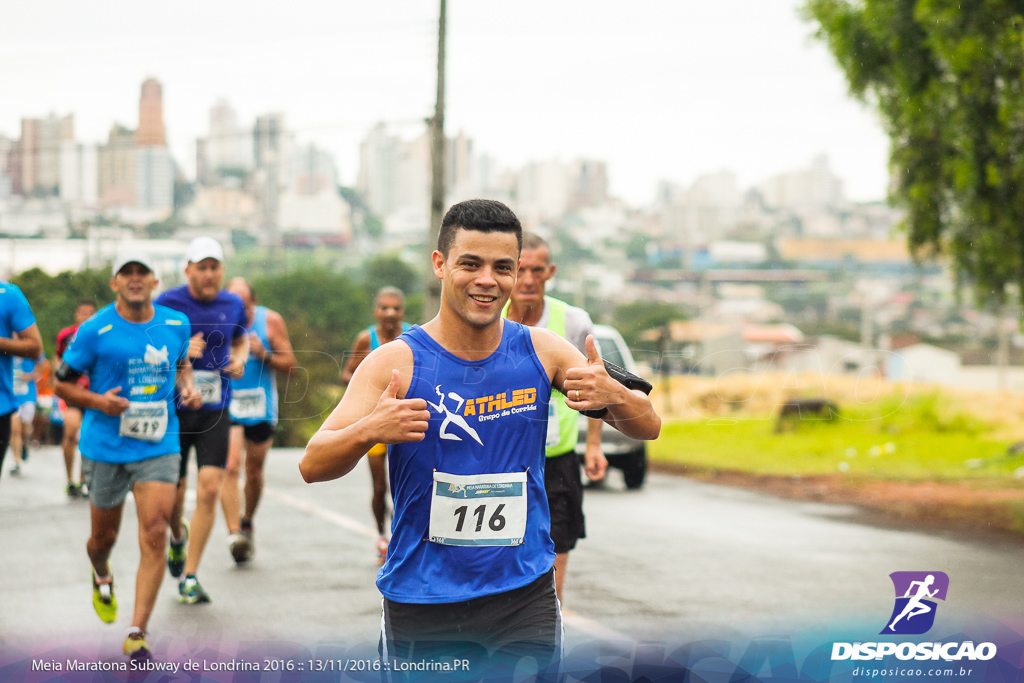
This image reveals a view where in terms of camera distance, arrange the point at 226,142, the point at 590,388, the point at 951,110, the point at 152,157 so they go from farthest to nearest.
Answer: the point at 226,142 → the point at 152,157 → the point at 951,110 → the point at 590,388

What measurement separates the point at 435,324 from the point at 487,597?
0.77 metres

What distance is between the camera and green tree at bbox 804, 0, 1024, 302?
27.0 feet

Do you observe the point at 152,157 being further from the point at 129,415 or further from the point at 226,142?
the point at 129,415

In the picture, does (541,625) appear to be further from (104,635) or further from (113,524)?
(104,635)

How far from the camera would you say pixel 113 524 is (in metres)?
5.45

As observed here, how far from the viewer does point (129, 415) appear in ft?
17.4

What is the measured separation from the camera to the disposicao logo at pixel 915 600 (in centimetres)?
561

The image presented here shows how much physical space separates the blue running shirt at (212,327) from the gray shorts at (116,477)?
1.35 meters

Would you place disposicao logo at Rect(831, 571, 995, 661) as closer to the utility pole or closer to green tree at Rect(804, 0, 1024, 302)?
green tree at Rect(804, 0, 1024, 302)

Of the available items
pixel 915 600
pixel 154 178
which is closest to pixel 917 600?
pixel 915 600

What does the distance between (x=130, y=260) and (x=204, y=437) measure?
68.6 inches

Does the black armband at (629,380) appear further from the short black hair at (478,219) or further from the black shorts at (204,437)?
the black shorts at (204,437)

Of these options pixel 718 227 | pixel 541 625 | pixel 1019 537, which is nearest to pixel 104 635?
pixel 541 625

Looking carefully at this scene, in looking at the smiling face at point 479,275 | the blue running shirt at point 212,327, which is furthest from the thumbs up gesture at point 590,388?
the blue running shirt at point 212,327
